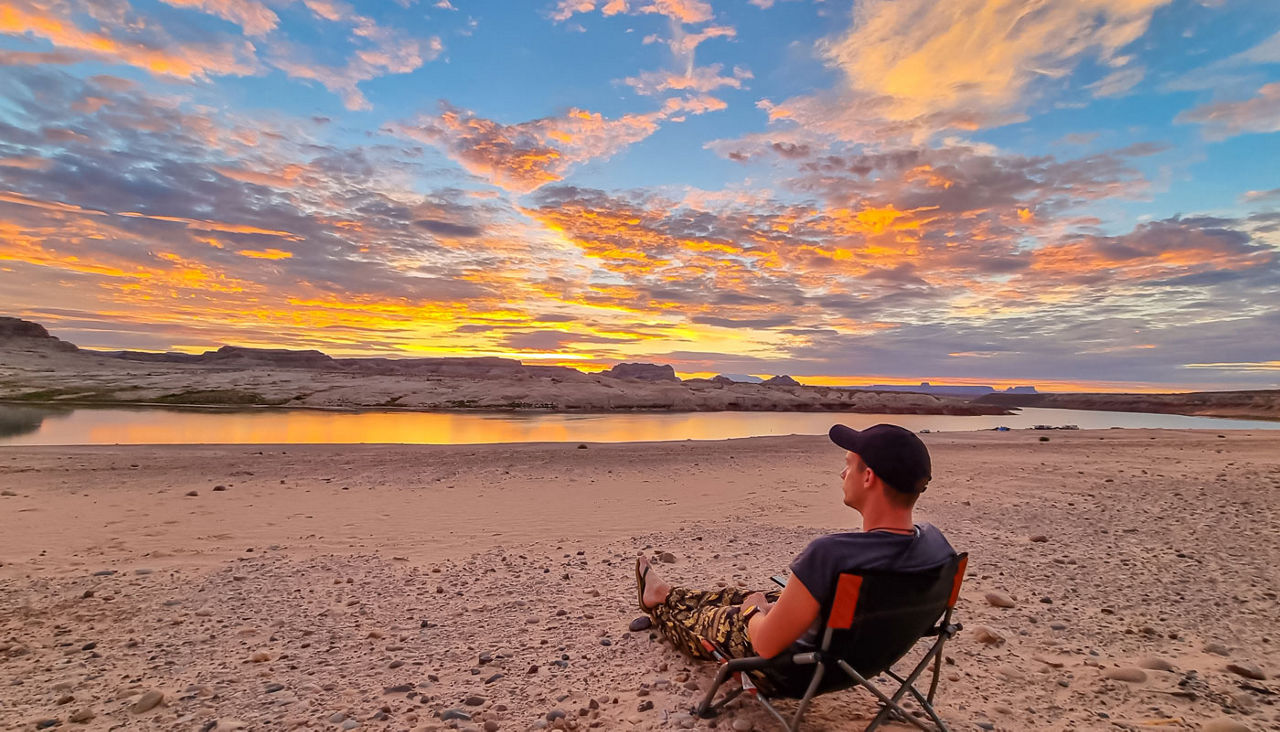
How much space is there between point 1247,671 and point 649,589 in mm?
4551

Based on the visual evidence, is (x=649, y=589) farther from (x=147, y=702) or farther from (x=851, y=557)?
(x=147, y=702)

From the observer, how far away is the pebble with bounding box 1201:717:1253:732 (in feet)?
12.4

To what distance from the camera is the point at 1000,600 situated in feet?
20.5

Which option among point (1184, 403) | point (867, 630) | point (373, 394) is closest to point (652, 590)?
point (867, 630)

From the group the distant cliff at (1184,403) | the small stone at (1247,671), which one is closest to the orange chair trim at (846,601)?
the small stone at (1247,671)

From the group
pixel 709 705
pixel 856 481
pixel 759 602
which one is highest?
pixel 856 481

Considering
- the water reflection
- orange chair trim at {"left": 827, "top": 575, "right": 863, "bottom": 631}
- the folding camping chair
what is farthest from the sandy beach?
the water reflection

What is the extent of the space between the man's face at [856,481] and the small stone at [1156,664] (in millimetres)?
3479

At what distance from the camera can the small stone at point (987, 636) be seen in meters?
5.32

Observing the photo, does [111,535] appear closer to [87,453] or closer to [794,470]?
[87,453]

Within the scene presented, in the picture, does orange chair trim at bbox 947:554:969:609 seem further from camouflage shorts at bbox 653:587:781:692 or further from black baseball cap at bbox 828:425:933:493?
camouflage shorts at bbox 653:587:781:692

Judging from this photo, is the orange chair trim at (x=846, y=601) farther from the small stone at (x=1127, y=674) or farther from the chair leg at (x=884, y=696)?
the small stone at (x=1127, y=674)

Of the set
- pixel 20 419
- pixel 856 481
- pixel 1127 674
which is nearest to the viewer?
pixel 856 481

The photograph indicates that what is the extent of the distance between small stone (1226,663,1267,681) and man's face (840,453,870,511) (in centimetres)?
393
